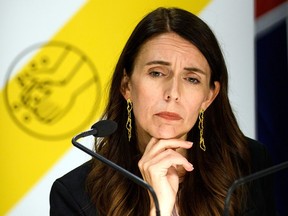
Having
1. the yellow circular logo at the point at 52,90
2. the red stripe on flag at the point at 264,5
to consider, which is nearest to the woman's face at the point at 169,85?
the yellow circular logo at the point at 52,90

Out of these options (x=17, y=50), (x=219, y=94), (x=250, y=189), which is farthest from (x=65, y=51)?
(x=250, y=189)

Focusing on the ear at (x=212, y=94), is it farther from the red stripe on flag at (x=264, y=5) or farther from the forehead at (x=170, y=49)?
the red stripe on flag at (x=264, y=5)

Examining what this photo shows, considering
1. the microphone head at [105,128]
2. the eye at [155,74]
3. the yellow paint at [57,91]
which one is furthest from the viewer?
the yellow paint at [57,91]

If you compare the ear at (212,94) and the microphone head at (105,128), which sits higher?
the ear at (212,94)

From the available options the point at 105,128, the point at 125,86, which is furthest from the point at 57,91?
the point at 105,128

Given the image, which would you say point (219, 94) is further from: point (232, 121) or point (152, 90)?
point (152, 90)

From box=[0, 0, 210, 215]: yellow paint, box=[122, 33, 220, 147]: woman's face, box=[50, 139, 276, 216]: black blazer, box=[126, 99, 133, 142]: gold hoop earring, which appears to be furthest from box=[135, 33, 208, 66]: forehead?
box=[0, 0, 210, 215]: yellow paint

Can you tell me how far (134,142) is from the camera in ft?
5.65

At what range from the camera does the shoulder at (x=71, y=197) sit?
157 cm

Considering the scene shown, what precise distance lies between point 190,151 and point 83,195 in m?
0.35

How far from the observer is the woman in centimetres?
151

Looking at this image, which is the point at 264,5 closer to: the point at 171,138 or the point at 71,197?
the point at 171,138

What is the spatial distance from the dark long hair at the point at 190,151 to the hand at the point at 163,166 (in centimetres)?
15

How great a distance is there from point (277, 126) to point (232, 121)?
0.53 m
